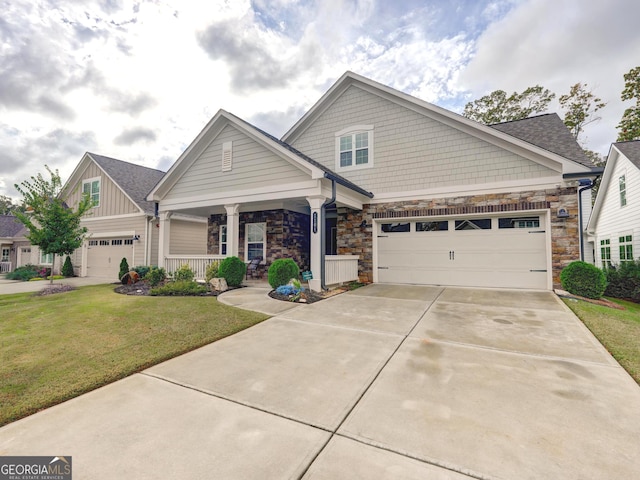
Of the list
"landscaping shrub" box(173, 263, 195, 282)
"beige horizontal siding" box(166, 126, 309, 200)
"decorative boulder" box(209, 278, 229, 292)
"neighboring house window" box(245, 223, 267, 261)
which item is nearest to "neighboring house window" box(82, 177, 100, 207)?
"beige horizontal siding" box(166, 126, 309, 200)

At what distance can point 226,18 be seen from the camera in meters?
9.80

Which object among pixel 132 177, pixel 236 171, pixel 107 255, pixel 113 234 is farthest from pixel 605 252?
pixel 107 255

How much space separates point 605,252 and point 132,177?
25.7 meters

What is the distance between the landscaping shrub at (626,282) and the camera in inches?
347

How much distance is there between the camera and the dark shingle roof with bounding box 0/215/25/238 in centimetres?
2091

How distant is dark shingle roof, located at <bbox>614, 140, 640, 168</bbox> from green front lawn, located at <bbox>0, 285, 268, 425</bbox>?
49.3 ft

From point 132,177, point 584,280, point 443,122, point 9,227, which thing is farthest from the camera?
point 9,227

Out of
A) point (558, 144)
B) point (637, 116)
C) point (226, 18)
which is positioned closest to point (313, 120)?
point (226, 18)

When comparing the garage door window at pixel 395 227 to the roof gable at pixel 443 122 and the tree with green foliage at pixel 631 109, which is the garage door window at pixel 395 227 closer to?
the roof gable at pixel 443 122

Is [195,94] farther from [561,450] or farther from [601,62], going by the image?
[601,62]

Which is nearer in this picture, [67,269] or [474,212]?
[474,212]

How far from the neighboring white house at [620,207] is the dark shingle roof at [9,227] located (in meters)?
35.8

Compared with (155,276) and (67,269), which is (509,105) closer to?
(155,276)

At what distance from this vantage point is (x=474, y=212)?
8984 mm
